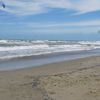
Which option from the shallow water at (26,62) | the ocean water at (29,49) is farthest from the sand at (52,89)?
the ocean water at (29,49)

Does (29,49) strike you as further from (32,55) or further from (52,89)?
(52,89)

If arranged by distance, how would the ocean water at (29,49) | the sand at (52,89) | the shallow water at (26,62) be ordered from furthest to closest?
1. the ocean water at (29,49)
2. the shallow water at (26,62)
3. the sand at (52,89)

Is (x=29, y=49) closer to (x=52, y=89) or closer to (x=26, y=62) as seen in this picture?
(x=26, y=62)

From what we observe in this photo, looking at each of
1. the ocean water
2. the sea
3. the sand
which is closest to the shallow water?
the sea

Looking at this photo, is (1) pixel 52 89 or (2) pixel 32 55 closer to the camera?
(1) pixel 52 89

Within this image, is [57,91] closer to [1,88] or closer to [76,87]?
[76,87]

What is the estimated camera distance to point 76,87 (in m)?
7.93

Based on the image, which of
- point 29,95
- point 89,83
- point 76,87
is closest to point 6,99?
point 29,95

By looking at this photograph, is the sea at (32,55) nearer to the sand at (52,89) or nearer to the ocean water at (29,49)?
the ocean water at (29,49)

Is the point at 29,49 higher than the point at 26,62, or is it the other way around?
the point at 29,49

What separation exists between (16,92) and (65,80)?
218 centimetres

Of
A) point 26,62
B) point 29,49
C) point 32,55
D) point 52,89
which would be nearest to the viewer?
point 52,89

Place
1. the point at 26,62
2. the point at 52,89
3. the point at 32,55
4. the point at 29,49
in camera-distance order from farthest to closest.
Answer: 1. the point at 29,49
2. the point at 32,55
3. the point at 26,62
4. the point at 52,89

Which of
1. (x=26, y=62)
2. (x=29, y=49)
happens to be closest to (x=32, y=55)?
(x=26, y=62)
